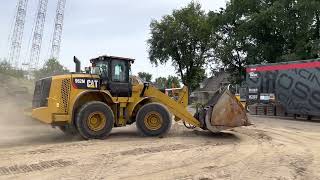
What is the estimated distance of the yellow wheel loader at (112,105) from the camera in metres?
13.9

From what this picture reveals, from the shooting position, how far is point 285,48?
4553 centimetres

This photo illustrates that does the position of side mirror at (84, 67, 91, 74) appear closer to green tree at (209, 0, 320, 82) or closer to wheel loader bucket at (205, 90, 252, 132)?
wheel loader bucket at (205, 90, 252, 132)

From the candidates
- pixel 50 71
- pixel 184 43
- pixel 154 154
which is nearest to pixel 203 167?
pixel 154 154

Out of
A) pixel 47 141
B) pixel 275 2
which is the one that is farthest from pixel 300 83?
pixel 275 2

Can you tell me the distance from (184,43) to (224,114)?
46252mm

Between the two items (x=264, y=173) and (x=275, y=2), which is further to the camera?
(x=275, y=2)

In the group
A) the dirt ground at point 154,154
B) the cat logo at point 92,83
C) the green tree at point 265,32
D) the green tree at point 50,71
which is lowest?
the dirt ground at point 154,154

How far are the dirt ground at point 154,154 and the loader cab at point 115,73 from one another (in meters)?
1.42

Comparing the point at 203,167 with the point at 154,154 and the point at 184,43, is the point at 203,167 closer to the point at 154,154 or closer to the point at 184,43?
the point at 154,154

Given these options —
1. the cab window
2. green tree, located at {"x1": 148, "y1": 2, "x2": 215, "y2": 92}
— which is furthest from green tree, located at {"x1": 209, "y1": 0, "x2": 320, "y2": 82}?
the cab window

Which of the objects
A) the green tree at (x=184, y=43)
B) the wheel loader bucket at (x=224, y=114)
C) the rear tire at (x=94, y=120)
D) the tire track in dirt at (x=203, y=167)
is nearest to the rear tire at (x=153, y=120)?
the rear tire at (x=94, y=120)

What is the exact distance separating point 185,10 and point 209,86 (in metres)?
20.5

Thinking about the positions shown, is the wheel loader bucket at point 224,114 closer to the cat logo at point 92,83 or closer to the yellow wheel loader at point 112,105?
the yellow wheel loader at point 112,105

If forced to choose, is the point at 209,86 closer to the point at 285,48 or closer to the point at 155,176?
the point at 285,48
